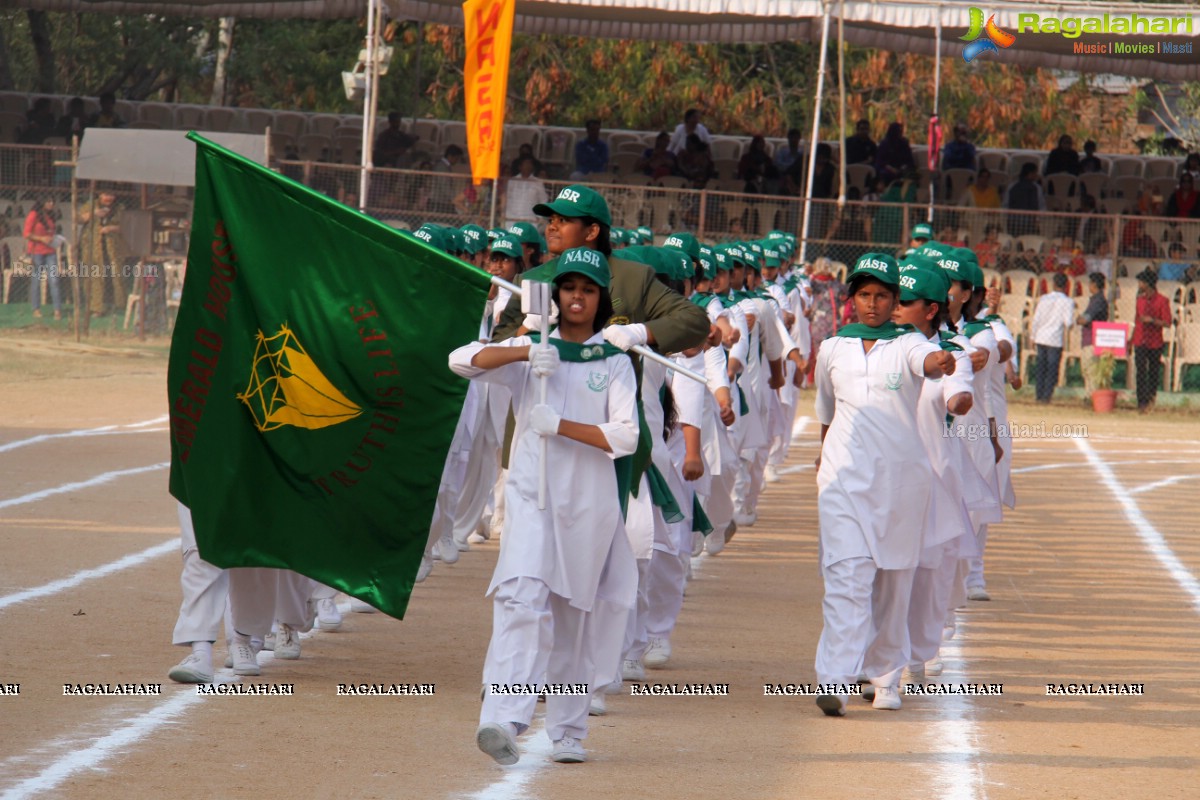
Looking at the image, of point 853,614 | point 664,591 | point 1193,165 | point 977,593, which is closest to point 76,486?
point 977,593

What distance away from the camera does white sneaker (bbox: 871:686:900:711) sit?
8078 millimetres

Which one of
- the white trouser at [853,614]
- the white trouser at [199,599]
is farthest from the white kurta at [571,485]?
the white trouser at [199,599]

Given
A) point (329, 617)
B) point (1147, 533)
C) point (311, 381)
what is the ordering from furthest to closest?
point (1147, 533) → point (329, 617) → point (311, 381)

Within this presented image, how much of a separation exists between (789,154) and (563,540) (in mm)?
22621

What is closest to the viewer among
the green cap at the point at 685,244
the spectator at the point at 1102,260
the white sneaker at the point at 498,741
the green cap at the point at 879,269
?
the white sneaker at the point at 498,741

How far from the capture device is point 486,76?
69.8ft

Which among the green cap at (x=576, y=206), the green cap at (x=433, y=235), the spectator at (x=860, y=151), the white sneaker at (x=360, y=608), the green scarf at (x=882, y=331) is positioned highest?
the spectator at (x=860, y=151)

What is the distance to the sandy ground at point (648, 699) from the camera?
6.51m

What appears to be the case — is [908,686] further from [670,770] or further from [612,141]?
[612,141]

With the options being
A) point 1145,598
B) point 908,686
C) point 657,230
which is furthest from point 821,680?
point 657,230

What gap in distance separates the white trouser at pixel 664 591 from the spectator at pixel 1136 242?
60.5 feet

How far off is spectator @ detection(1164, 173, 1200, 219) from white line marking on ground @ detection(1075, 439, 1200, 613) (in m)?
6.40

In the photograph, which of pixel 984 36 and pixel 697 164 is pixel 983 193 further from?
pixel 697 164

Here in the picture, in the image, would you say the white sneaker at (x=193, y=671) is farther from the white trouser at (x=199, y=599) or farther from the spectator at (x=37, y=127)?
the spectator at (x=37, y=127)
